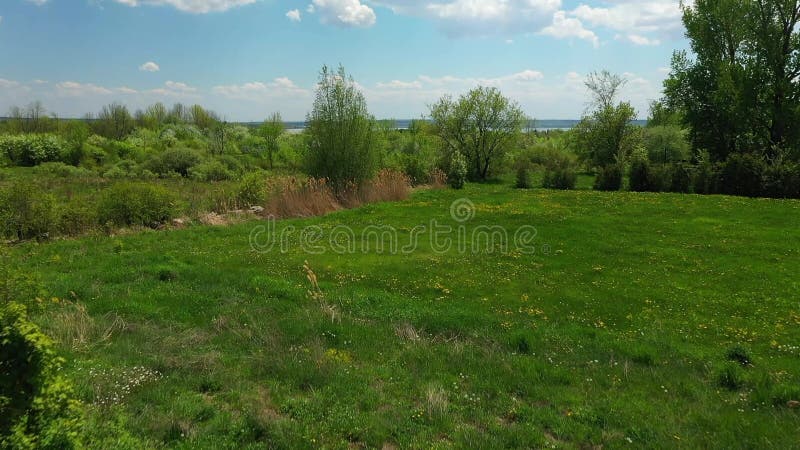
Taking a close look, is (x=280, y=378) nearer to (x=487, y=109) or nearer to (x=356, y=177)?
(x=356, y=177)

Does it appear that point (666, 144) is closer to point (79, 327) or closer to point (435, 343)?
point (435, 343)

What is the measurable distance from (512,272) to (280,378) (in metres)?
6.58

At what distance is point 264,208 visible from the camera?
750 inches

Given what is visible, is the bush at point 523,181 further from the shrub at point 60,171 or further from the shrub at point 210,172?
the shrub at point 60,171

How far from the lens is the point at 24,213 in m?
13.9

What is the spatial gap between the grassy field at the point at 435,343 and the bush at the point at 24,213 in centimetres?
150

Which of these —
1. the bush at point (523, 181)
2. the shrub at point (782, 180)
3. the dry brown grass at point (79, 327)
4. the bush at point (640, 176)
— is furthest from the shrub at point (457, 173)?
the dry brown grass at point (79, 327)

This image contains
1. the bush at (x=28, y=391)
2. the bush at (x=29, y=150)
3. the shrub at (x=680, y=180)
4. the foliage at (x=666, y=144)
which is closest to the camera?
the bush at (x=28, y=391)

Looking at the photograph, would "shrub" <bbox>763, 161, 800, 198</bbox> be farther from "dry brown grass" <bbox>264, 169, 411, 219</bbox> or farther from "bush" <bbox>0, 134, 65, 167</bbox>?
"bush" <bbox>0, 134, 65, 167</bbox>

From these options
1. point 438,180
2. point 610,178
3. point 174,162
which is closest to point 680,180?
point 610,178

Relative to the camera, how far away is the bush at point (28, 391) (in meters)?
2.86

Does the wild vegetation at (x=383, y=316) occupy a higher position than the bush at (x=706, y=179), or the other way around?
the bush at (x=706, y=179)

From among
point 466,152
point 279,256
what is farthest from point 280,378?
point 466,152

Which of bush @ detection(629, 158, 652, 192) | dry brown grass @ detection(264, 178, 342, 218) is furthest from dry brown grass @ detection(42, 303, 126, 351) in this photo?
bush @ detection(629, 158, 652, 192)
